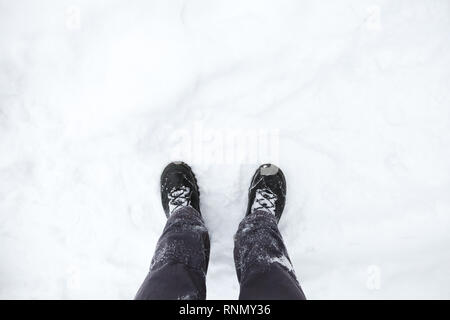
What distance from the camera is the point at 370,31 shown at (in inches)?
63.9

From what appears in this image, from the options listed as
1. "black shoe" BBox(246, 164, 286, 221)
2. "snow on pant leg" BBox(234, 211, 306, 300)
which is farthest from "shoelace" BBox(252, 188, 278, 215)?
"snow on pant leg" BBox(234, 211, 306, 300)

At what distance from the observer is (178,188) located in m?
1.63

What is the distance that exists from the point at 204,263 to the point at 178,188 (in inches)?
18.7

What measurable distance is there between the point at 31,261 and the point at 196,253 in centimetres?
116

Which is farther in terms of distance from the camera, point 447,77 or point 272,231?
point 447,77

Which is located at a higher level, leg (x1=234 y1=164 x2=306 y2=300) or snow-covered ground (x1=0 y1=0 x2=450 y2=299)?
snow-covered ground (x1=0 y1=0 x2=450 y2=299)

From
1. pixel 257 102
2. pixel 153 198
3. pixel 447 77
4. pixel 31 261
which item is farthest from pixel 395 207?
pixel 31 261

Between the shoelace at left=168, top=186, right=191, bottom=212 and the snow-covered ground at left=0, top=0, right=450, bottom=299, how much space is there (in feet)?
0.41

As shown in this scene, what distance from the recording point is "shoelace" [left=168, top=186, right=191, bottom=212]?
1.62 metres

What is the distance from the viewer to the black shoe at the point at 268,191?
1619mm

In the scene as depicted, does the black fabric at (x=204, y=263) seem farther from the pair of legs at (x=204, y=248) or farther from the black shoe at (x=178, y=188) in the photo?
the black shoe at (x=178, y=188)

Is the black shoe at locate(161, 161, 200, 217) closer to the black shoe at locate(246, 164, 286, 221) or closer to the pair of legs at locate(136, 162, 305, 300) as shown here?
the pair of legs at locate(136, 162, 305, 300)
